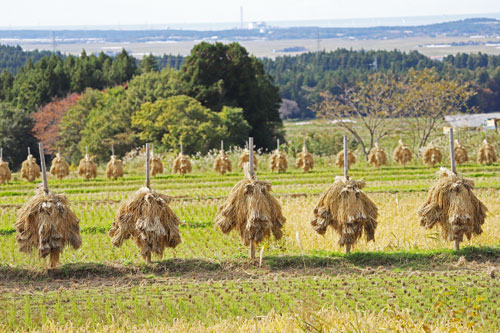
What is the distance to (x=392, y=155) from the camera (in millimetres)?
37125

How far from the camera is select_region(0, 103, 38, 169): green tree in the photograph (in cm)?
5150

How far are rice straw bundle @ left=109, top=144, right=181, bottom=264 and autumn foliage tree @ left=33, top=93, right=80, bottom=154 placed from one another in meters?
38.2

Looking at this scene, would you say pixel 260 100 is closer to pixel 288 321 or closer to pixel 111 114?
pixel 111 114

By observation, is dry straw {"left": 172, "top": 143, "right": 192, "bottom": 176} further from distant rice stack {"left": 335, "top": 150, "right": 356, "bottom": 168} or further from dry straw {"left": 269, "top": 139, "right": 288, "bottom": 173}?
distant rice stack {"left": 335, "top": 150, "right": 356, "bottom": 168}

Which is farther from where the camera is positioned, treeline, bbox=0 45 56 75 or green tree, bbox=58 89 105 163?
treeline, bbox=0 45 56 75

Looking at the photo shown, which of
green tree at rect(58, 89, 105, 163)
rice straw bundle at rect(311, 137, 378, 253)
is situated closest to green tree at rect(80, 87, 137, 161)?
green tree at rect(58, 89, 105, 163)

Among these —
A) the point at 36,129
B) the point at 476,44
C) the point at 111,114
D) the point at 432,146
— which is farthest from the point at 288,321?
the point at 476,44

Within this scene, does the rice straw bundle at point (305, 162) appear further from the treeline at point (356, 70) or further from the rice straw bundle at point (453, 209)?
the treeline at point (356, 70)

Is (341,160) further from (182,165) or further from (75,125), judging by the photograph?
(75,125)

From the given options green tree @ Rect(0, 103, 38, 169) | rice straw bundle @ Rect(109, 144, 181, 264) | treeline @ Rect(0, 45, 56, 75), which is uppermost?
treeline @ Rect(0, 45, 56, 75)

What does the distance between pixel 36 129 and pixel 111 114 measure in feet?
29.6

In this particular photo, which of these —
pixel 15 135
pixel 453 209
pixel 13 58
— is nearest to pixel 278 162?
pixel 453 209

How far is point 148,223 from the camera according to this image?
13.9 metres

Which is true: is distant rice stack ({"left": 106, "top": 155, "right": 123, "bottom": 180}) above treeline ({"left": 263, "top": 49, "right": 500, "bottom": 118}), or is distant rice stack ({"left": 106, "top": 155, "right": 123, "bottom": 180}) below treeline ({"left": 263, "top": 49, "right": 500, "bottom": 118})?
below
